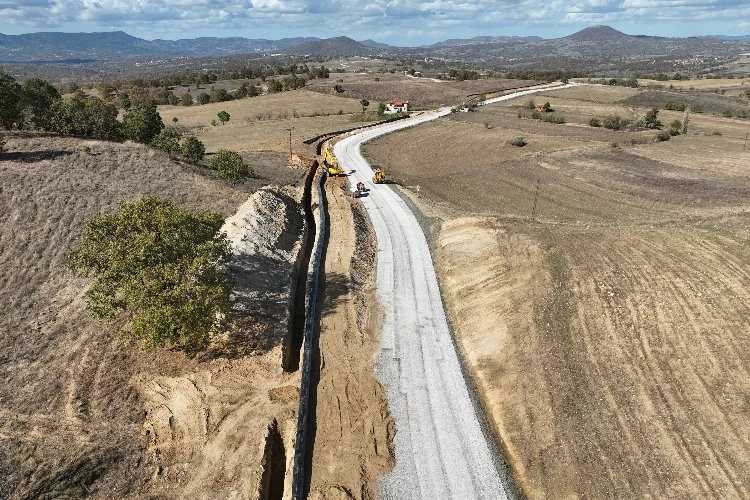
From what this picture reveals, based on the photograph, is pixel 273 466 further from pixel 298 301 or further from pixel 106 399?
pixel 298 301

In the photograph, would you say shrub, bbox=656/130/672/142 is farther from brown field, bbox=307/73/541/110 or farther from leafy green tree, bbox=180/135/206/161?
leafy green tree, bbox=180/135/206/161

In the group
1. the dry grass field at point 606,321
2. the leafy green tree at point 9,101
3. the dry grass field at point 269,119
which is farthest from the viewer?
the dry grass field at point 269,119

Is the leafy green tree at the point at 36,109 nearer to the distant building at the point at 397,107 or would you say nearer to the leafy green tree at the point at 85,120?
the leafy green tree at the point at 85,120

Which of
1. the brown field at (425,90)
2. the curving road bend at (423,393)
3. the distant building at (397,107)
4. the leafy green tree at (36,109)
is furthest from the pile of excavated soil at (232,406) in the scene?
the brown field at (425,90)

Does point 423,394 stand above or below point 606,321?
below

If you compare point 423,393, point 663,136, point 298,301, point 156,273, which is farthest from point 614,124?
point 156,273

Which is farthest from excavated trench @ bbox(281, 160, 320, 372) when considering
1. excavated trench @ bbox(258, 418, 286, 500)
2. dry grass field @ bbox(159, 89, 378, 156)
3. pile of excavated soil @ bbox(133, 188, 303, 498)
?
dry grass field @ bbox(159, 89, 378, 156)

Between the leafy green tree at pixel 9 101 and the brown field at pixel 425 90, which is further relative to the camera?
the brown field at pixel 425 90
